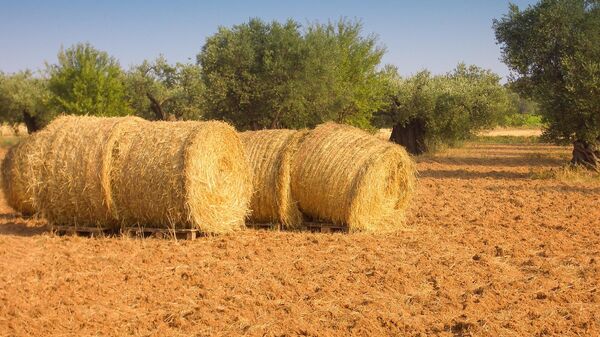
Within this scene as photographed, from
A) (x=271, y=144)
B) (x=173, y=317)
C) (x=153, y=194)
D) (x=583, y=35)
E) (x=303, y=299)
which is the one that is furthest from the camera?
(x=583, y=35)

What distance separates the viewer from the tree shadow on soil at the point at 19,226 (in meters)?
10.5

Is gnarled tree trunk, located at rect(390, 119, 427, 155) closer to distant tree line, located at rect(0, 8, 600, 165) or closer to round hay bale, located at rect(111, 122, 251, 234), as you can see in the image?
distant tree line, located at rect(0, 8, 600, 165)

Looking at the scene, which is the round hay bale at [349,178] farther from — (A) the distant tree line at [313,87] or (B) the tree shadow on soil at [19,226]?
(A) the distant tree line at [313,87]

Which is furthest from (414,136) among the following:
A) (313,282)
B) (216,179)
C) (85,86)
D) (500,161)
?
(313,282)

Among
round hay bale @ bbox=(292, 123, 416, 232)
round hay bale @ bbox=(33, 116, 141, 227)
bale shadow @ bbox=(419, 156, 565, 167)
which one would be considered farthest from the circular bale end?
bale shadow @ bbox=(419, 156, 565, 167)

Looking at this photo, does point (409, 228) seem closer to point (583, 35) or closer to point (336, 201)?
point (336, 201)

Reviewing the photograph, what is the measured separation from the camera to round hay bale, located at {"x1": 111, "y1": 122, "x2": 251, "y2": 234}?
9.59 meters

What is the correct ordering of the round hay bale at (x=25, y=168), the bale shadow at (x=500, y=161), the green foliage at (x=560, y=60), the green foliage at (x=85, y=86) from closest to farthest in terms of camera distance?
the round hay bale at (x=25, y=168) < the green foliage at (x=560, y=60) < the bale shadow at (x=500, y=161) < the green foliage at (x=85, y=86)

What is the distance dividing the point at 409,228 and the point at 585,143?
1323 centimetres

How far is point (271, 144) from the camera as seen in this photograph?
1123cm

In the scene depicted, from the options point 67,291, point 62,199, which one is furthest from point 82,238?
point 67,291

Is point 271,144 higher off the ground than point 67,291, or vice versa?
point 271,144

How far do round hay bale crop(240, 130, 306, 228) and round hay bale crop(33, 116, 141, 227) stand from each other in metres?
2.28

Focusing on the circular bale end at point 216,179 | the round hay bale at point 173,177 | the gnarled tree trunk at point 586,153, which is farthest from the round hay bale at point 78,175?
the gnarled tree trunk at point 586,153
